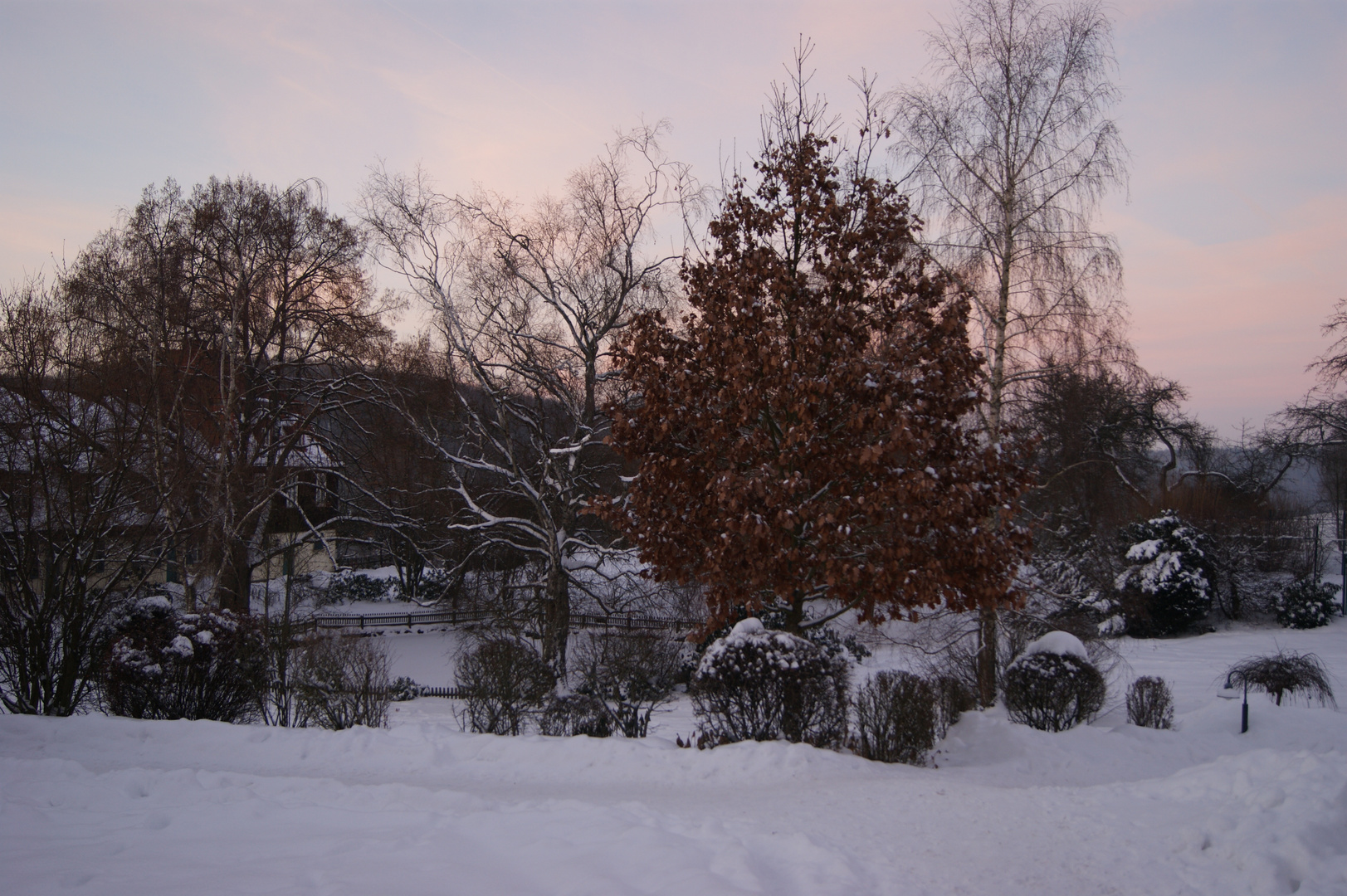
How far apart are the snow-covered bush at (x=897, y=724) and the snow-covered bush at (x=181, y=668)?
7167mm

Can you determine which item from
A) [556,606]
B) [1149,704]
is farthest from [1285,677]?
[556,606]

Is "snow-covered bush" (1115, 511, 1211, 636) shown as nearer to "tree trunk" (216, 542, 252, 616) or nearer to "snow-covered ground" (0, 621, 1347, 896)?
"snow-covered ground" (0, 621, 1347, 896)

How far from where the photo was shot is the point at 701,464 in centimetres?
839

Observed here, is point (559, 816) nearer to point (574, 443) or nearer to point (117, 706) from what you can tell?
point (117, 706)

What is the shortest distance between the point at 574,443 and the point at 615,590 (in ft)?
10.4

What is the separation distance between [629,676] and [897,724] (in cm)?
325

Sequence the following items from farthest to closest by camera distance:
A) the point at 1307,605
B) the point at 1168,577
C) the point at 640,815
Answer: the point at 1307,605
the point at 1168,577
the point at 640,815

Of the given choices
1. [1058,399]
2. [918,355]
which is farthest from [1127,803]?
[1058,399]

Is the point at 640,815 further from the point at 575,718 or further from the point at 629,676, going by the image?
the point at 629,676

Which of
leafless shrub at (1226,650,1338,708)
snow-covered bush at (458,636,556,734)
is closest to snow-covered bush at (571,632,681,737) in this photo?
snow-covered bush at (458,636,556,734)

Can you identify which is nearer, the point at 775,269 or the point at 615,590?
the point at 775,269

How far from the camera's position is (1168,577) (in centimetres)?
2289

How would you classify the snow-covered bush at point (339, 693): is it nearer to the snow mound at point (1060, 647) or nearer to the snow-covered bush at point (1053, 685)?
the snow-covered bush at point (1053, 685)

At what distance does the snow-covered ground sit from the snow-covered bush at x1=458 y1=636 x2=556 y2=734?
86cm
